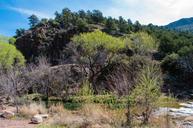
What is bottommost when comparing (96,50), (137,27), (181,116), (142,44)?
(181,116)

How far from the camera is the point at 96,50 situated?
180 ft

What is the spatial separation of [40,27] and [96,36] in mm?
44791

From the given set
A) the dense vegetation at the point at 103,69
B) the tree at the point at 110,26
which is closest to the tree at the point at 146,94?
the dense vegetation at the point at 103,69

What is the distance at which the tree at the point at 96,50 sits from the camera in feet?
176

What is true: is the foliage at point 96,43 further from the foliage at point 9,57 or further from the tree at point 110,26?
the tree at point 110,26

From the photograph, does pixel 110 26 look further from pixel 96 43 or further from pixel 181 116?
pixel 181 116

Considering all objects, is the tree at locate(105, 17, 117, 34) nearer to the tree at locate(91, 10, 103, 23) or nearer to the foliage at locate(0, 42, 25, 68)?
the tree at locate(91, 10, 103, 23)

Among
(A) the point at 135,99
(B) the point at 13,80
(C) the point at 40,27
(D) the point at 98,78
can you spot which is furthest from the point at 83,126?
(C) the point at 40,27

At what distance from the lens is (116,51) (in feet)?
189

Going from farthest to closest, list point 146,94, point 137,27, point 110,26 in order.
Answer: point 137,27, point 110,26, point 146,94

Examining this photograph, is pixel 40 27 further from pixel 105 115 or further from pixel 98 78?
pixel 105 115

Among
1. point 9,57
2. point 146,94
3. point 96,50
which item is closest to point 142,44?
point 96,50

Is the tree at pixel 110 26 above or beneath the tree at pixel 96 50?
Answer: above

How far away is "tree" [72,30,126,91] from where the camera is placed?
5366cm
